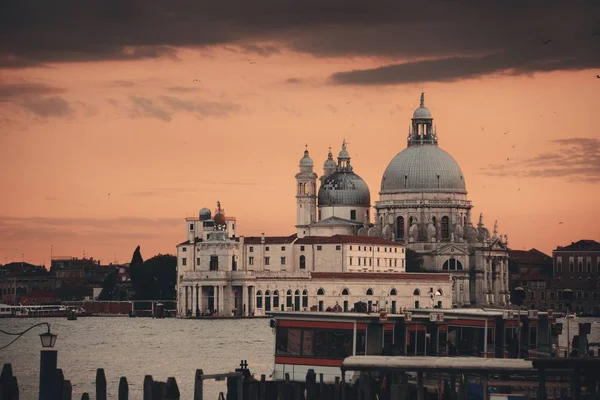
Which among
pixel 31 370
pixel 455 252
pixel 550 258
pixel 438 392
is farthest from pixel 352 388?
pixel 550 258

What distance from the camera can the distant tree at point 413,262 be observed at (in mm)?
141500

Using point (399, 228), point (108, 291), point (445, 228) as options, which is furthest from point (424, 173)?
point (108, 291)

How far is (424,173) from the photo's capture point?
144 metres

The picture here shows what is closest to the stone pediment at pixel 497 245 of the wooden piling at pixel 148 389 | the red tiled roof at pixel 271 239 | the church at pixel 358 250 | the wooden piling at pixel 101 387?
the church at pixel 358 250

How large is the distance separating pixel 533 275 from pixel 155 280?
36.2m

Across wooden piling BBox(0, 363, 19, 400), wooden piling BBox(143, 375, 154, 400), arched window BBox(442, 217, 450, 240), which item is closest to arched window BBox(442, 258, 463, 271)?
arched window BBox(442, 217, 450, 240)

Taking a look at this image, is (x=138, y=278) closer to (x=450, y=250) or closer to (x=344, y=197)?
(x=344, y=197)

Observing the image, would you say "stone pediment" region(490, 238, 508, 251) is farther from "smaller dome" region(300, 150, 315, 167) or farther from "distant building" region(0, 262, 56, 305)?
"distant building" region(0, 262, 56, 305)

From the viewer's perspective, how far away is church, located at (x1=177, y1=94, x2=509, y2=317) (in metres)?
129

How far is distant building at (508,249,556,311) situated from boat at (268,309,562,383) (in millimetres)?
105305

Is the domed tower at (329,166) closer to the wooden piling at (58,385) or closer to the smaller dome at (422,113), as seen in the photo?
the smaller dome at (422,113)

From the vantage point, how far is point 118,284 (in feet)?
519

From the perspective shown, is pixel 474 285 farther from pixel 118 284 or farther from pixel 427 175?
pixel 118 284

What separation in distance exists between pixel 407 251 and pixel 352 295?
1540 centimetres
